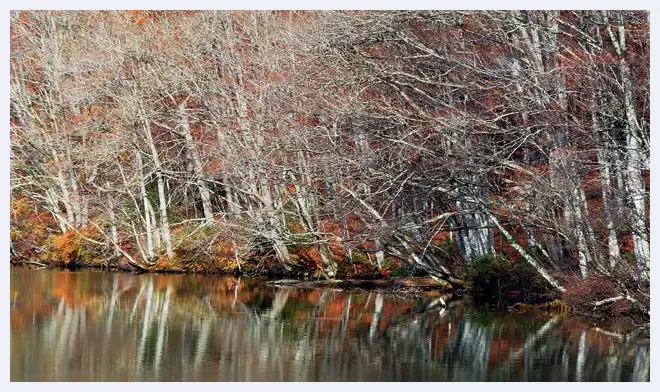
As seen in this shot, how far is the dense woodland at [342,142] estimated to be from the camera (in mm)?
19188

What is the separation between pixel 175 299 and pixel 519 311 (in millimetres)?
7177

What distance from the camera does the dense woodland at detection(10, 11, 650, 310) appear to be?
19.2 m

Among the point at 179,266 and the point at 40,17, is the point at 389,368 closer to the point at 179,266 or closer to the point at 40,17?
the point at 179,266

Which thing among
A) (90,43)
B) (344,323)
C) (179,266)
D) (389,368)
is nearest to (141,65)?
(90,43)

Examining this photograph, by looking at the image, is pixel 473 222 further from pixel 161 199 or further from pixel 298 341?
pixel 161 199

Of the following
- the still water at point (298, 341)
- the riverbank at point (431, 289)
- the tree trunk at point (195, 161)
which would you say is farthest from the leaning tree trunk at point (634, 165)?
the tree trunk at point (195, 161)

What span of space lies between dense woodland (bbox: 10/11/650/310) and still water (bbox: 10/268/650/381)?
1.75 metres

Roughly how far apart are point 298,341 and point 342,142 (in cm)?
751

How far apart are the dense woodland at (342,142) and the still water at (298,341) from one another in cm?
175

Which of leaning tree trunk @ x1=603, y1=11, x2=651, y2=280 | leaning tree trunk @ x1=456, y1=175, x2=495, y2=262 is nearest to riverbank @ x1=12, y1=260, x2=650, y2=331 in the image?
leaning tree trunk @ x1=456, y1=175, x2=495, y2=262

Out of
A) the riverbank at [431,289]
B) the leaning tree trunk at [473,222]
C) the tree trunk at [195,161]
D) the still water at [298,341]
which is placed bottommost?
the still water at [298,341]

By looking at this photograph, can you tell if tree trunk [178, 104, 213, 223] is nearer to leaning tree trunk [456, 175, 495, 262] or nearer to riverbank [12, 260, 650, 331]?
riverbank [12, 260, 650, 331]

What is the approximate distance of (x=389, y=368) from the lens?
14.5 m

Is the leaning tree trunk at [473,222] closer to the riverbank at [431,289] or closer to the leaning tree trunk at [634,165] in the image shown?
the riverbank at [431,289]
